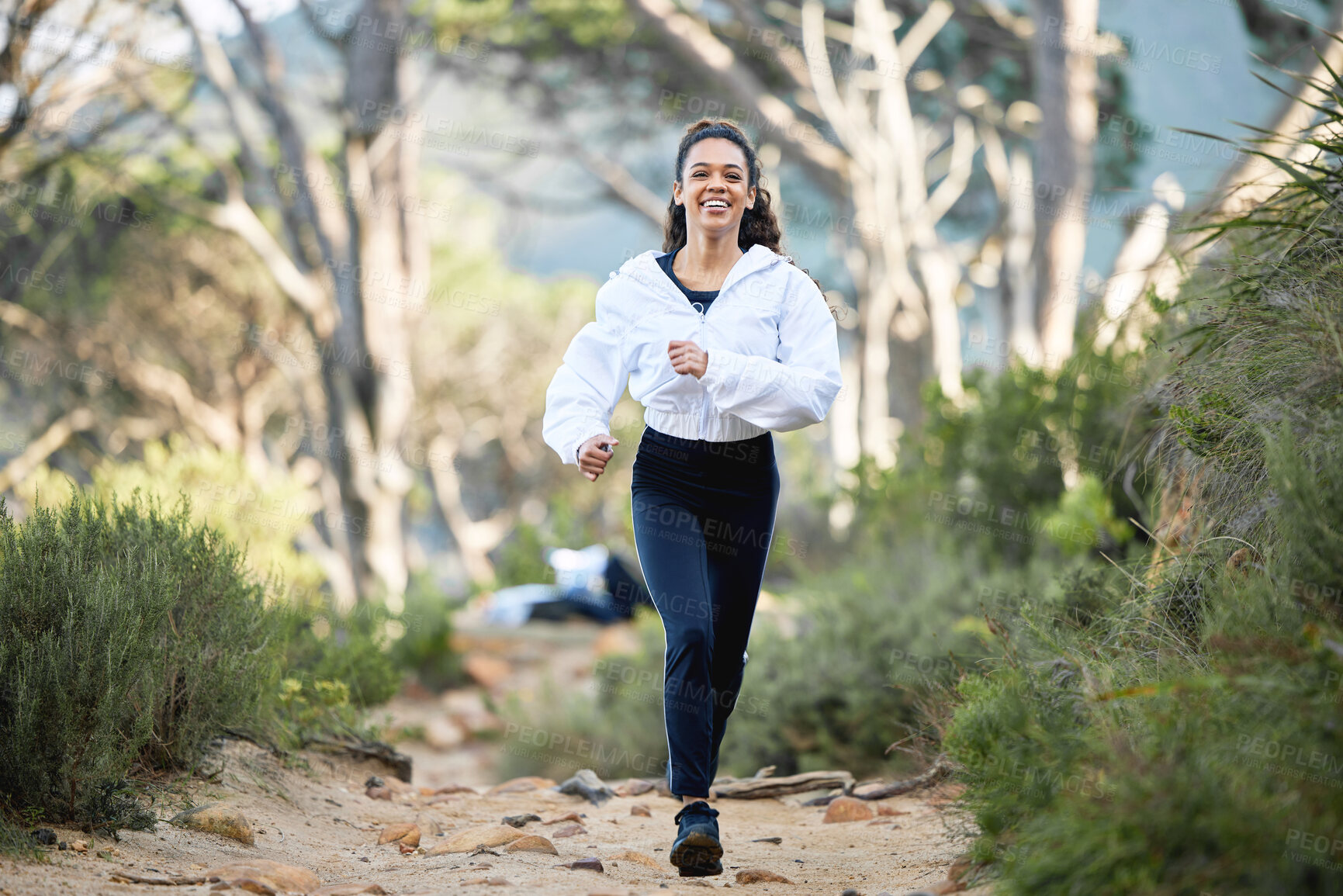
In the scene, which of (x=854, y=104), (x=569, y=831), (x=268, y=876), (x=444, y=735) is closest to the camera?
(x=268, y=876)

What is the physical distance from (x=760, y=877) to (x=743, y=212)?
2.13m

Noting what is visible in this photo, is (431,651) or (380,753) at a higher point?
(380,753)

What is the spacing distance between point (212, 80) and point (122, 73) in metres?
1.15

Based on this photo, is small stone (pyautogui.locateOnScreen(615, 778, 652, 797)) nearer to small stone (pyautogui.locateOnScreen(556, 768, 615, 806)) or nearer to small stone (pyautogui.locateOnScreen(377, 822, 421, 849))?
small stone (pyautogui.locateOnScreen(556, 768, 615, 806))

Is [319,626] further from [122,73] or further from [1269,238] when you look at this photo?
[122,73]

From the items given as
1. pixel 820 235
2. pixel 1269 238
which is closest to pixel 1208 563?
pixel 1269 238

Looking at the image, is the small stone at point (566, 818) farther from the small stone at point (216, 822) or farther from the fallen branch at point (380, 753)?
the small stone at point (216, 822)

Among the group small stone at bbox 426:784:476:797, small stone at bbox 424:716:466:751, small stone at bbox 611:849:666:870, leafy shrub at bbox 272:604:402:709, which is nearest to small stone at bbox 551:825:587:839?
small stone at bbox 611:849:666:870

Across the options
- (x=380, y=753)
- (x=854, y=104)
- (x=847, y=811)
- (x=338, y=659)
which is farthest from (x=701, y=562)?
(x=854, y=104)

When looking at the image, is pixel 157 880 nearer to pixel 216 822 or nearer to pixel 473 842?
pixel 216 822

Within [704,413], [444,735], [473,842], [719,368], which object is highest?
[719,368]

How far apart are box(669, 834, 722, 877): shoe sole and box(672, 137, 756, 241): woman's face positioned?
1.85 m

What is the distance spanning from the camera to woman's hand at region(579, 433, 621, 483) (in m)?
3.27

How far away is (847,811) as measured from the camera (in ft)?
14.0
